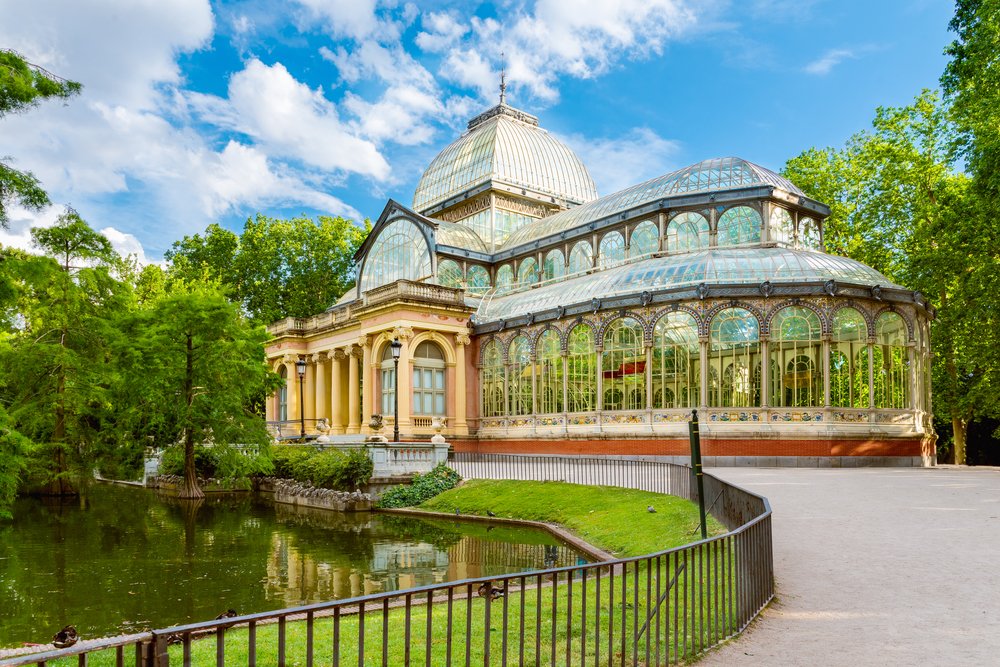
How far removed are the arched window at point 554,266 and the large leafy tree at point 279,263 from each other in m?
19.7

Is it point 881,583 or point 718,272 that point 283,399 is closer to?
point 718,272

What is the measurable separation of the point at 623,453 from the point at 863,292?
9.93m

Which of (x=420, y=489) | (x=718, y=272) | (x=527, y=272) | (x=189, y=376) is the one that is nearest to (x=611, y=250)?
(x=527, y=272)

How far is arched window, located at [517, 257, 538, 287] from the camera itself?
129 feet

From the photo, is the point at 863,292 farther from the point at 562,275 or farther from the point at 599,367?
the point at 562,275

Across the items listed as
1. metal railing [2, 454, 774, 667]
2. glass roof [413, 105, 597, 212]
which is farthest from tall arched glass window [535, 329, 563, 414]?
metal railing [2, 454, 774, 667]

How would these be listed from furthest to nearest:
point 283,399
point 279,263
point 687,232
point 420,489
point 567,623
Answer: point 279,263, point 283,399, point 687,232, point 420,489, point 567,623

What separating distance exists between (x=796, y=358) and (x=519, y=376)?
1158 cm

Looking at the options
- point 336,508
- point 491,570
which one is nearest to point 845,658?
point 491,570

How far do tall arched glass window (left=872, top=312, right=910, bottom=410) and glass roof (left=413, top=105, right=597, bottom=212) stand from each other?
23.1m

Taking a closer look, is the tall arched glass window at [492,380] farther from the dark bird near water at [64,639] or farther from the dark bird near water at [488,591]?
the dark bird near water at [64,639]

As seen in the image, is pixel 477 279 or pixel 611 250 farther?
pixel 477 279

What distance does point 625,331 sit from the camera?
30172mm

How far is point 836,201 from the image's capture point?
42.2 metres
